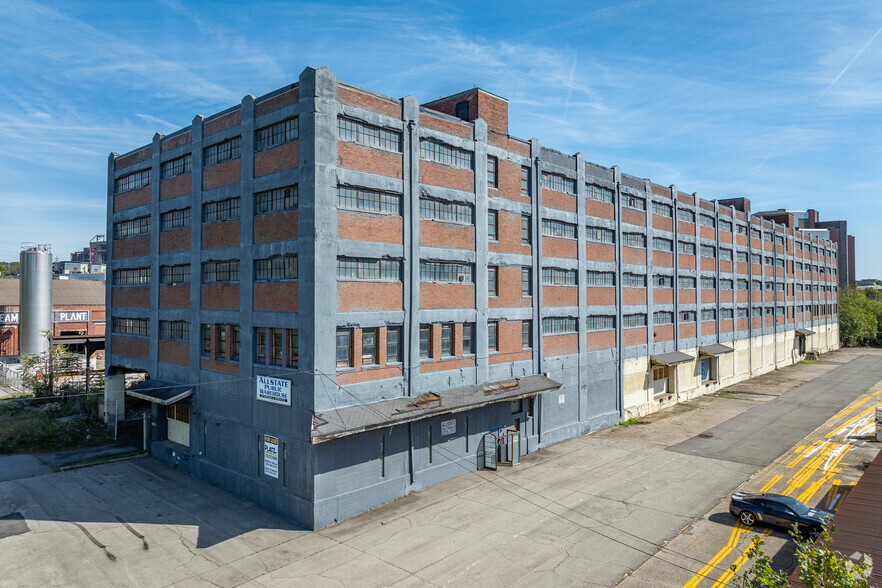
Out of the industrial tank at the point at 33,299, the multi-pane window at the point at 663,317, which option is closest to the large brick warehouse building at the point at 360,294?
the multi-pane window at the point at 663,317

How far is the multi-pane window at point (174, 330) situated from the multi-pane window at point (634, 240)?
32.6m

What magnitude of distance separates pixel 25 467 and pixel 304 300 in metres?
21.5

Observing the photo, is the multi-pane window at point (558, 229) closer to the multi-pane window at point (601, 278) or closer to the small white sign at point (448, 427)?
the multi-pane window at point (601, 278)

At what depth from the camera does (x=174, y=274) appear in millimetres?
32781

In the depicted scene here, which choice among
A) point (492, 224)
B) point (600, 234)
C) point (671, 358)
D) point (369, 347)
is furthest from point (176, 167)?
point (671, 358)

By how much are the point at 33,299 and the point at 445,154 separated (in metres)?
62.7

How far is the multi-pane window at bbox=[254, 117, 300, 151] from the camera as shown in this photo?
24688 millimetres

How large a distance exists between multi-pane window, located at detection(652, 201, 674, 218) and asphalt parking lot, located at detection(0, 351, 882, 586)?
72.7ft

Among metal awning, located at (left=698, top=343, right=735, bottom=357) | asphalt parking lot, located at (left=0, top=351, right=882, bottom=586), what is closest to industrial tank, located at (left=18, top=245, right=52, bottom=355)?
asphalt parking lot, located at (left=0, top=351, right=882, bottom=586)

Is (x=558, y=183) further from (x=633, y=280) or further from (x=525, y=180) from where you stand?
(x=633, y=280)

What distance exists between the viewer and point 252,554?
20.4 metres

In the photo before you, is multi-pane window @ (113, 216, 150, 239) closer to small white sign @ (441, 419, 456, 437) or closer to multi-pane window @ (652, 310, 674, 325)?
small white sign @ (441, 419, 456, 437)

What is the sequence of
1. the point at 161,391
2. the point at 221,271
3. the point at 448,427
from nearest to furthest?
1. the point at 448,427
2. the point at 221,271
3. the point at 161,391

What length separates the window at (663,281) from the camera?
4819 centimetres
